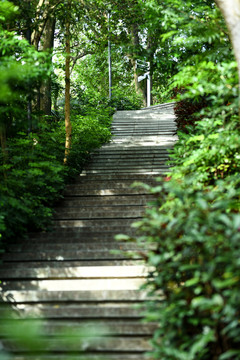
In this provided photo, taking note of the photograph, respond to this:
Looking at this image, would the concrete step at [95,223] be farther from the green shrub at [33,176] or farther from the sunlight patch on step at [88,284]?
the sunlight patch on step at [88,284]

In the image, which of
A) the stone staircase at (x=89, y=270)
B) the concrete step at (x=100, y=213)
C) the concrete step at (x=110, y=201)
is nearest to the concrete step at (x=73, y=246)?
the stone staircase at (x=89, y=270)

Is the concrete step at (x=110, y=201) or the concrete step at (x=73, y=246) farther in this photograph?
the concrete step at (x=110, y=201)

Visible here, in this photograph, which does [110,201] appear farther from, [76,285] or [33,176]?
[76,285]

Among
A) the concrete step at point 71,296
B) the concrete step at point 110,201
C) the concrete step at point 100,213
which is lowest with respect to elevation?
Result: the concrete step at point 71,296

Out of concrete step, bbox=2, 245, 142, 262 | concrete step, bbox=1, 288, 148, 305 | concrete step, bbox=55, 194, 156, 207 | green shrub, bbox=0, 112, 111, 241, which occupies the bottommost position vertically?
concrete step, bbox=1, 288, 148, 305

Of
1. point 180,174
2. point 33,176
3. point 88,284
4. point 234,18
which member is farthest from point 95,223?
point 234,18

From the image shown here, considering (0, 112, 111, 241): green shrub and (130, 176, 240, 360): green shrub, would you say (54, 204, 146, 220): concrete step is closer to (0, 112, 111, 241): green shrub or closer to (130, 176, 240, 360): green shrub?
(0, 112, 111, 241): green shrub

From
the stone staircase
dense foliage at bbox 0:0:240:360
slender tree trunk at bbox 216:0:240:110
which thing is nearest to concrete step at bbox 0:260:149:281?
the stone staircase

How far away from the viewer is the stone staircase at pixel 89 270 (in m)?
3.88

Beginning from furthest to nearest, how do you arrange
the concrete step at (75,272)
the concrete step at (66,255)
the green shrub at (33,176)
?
1. the green shrub at (33,176)
2. the concrete step at (66,255)
3. the concrete step at (75,272)

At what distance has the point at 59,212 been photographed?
668 centimetres

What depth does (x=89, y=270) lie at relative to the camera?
193 inches

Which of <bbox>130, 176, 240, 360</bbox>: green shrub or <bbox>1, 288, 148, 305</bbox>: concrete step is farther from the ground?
<bbox>130, 176, 240, 360</bbox>: green shrub

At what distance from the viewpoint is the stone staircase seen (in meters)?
3.88
